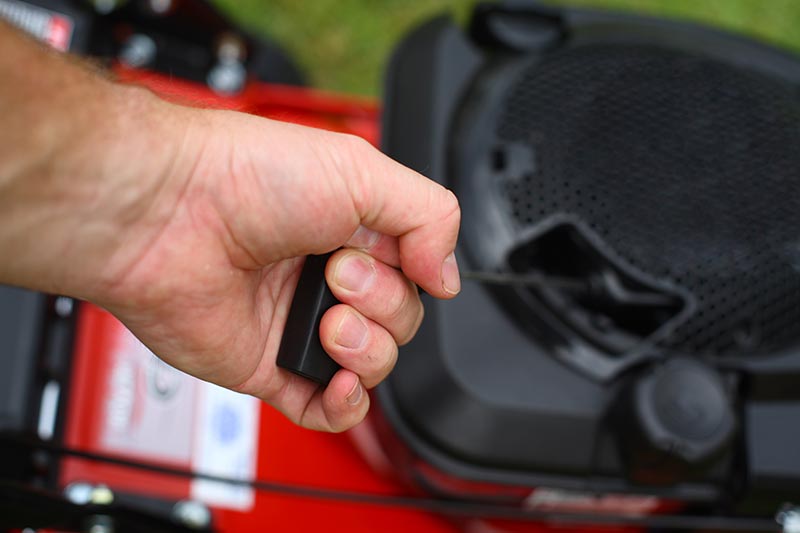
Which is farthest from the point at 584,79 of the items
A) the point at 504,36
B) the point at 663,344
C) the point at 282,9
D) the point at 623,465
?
the point at 282,9

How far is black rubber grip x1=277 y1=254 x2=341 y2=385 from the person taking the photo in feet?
2.17

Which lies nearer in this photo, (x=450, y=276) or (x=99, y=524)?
(x=450, y=276)

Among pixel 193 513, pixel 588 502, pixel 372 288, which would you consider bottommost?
pixel 193 513

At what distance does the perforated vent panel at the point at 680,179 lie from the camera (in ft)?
2.80

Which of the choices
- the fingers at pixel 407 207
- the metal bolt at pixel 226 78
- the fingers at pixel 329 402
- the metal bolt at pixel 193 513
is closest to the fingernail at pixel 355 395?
the fingers at pixel 329 402

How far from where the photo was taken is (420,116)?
3.18 ft

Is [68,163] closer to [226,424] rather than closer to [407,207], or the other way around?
[407,207]

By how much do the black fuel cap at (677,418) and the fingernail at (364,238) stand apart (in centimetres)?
31

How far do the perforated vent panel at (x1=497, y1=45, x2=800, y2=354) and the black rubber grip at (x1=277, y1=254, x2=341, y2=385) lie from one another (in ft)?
0.90

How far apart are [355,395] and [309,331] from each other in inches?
2.5

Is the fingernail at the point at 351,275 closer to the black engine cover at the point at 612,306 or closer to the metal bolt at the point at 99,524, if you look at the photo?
the black engine cover at the point at 612,306

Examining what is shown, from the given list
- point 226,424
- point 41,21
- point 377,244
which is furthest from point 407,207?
point 41,21

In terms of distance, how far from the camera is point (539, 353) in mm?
862

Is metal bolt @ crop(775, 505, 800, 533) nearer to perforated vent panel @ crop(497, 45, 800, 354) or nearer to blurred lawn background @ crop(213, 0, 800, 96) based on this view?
perforated vent panel @ crop(497, 45, 800, 354)
